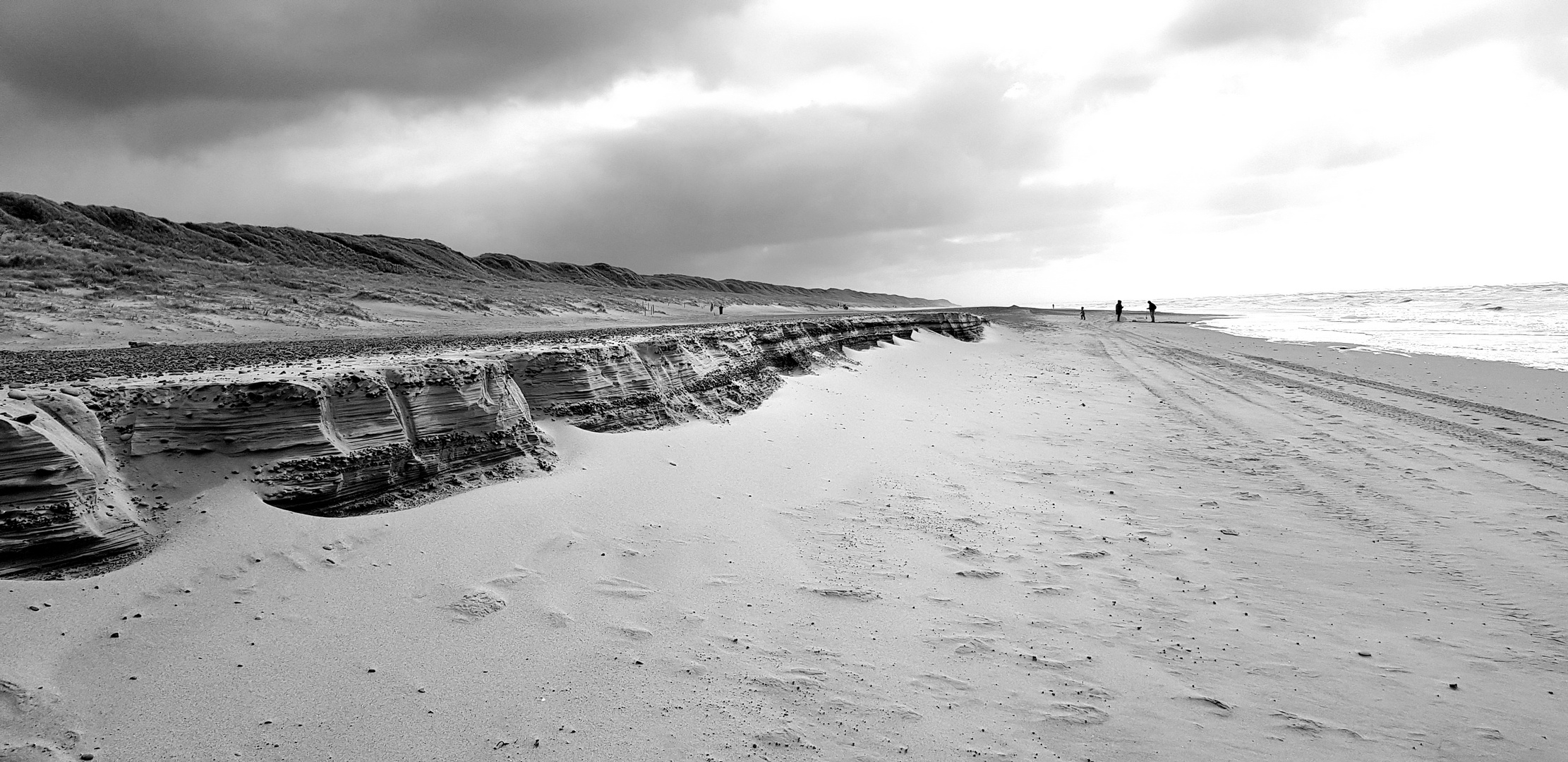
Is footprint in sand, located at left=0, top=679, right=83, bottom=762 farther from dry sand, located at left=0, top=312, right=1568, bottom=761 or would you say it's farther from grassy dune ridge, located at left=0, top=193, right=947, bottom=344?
grassy dune ridge, located at left=0, top=193, right=947, bottom=344

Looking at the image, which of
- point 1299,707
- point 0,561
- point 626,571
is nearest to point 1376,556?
point 1299,707

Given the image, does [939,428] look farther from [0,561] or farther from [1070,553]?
[0,561]

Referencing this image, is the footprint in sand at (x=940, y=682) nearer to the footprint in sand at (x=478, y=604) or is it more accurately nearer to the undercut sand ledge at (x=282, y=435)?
the footprint in sand at (x=478, y=604)

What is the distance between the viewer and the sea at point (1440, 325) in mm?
18266

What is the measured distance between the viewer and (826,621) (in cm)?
426

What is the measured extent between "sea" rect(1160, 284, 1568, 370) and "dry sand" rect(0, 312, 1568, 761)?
585 inches

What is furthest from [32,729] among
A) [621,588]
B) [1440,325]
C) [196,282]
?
[1440,325]

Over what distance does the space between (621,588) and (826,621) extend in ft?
4.45

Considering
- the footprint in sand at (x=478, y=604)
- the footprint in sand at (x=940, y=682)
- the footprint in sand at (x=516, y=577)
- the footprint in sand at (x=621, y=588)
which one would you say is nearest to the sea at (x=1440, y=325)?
the footprint in sand at (x=940, y=682)

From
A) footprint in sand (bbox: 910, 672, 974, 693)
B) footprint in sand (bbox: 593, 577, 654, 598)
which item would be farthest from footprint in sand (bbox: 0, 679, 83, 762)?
footprint in sand (bbox: 910, 672, 974, 693)

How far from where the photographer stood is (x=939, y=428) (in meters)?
10.0

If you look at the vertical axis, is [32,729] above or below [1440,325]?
below

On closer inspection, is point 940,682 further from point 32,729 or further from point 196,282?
point 196,282

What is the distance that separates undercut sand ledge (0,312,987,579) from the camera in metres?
3.60
